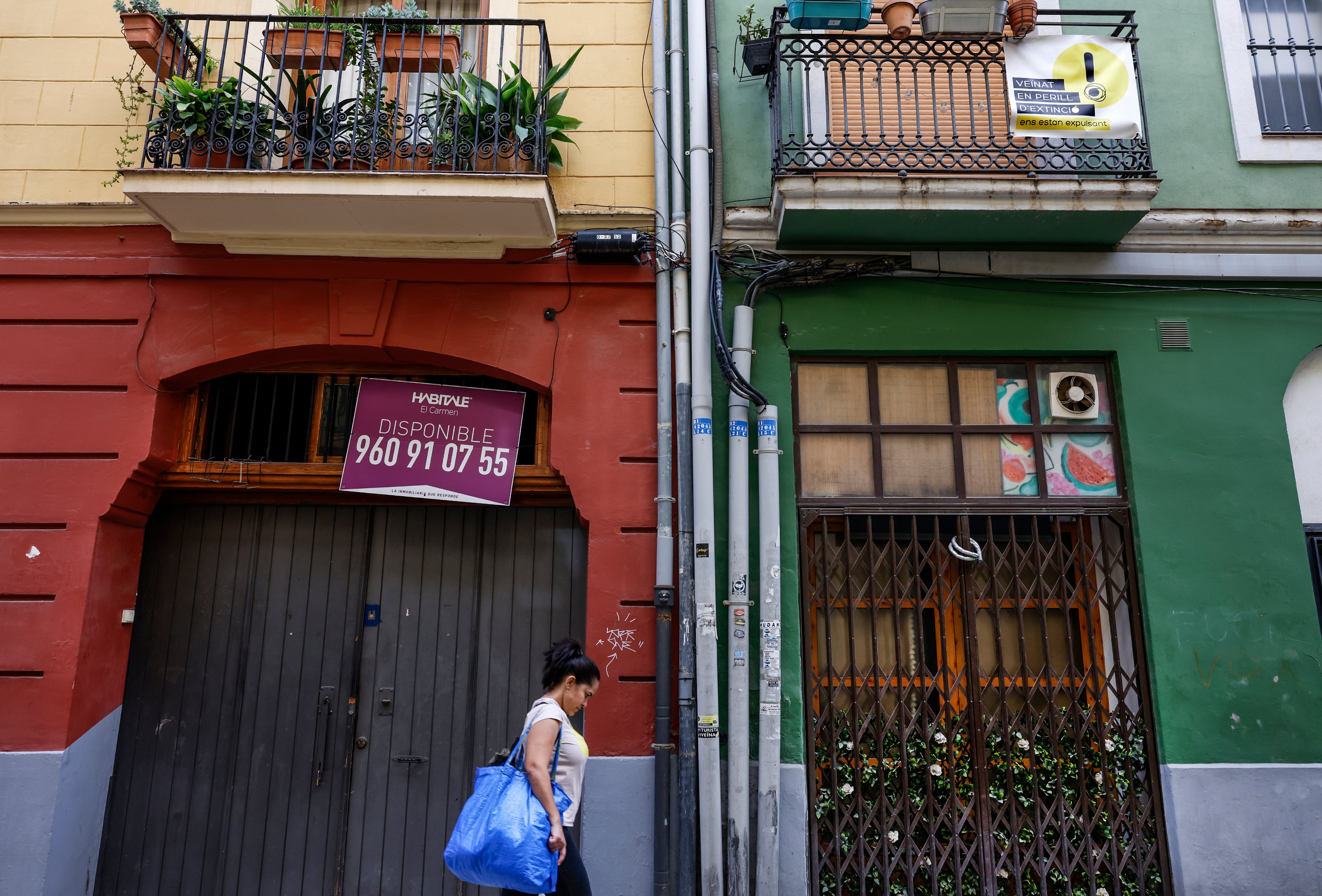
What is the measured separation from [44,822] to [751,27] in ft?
22.9

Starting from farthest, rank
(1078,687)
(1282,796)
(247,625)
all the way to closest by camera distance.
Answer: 1. (247,625)
2. (1078,687)
3. (1282,796)

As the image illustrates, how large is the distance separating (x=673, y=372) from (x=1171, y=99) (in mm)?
4232

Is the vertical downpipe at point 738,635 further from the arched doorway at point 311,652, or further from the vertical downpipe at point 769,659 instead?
the arched doorway at point 311,652

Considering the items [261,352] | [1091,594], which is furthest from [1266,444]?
[261,352]

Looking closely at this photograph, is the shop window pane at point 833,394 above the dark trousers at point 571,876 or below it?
above

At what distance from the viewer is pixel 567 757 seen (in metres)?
3.26

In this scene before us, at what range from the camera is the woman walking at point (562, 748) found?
309cm

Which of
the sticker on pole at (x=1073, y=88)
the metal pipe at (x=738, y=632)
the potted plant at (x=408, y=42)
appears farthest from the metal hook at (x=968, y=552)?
the potted plant at (x=408, y=42)

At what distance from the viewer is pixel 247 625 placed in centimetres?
507

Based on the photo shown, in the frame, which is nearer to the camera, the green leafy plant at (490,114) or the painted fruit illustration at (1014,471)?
the green leafy plant at (490,114)

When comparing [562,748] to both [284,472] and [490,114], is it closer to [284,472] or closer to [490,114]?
[284,472]

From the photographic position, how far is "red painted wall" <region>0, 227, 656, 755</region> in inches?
181

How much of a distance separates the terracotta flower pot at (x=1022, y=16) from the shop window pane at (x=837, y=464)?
3.07 meters

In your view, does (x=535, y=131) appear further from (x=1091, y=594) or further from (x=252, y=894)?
(x=252, y=894)
